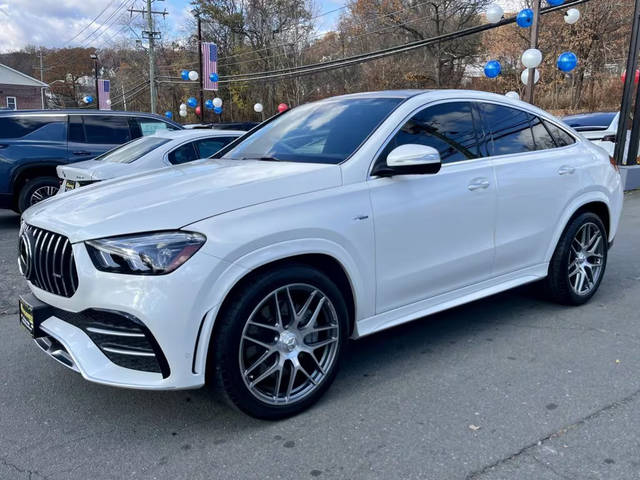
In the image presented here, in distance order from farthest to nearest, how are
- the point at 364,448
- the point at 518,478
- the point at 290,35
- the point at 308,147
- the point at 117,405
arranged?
1. the point at 290,35
2. the point at 308,147
3. the point at 117,405
4. the point at 364,448
5. the point at 518,478

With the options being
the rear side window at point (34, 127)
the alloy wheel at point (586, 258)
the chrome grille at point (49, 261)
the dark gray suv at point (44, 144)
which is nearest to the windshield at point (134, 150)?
the dark gray suv at point (44, 144)

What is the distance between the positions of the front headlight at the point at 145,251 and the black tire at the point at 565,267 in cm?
317

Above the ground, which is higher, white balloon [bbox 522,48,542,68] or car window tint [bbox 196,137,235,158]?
white balloon [bbox 522,48,542,68]

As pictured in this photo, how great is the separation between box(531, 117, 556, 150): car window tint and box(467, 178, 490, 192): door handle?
87cm

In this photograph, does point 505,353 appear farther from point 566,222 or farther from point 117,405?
point 117,405

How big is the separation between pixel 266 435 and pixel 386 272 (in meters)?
1.15

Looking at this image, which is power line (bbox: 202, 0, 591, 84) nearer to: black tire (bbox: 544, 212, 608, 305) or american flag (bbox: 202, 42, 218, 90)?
american flag (bbox: 202, 42, 218, 90)

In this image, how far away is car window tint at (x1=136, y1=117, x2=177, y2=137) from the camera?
31.7 feet

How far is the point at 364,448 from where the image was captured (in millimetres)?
2705

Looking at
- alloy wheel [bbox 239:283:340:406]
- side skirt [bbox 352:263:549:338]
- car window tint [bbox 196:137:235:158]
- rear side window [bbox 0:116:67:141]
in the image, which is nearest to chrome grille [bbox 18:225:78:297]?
alloy wheel [bbox 239:283:340:406]

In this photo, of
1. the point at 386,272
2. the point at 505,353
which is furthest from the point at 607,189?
the point at 386,272

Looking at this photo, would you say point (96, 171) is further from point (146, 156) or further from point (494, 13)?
point (494, 13)

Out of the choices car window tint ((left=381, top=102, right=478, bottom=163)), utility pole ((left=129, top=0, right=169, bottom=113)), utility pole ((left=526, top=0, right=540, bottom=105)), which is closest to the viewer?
car window tint ((left=381, top=102, right=478, bottom=163))

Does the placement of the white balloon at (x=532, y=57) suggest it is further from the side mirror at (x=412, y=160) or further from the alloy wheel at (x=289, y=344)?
the alloy wheel at (x=289, y=344)
